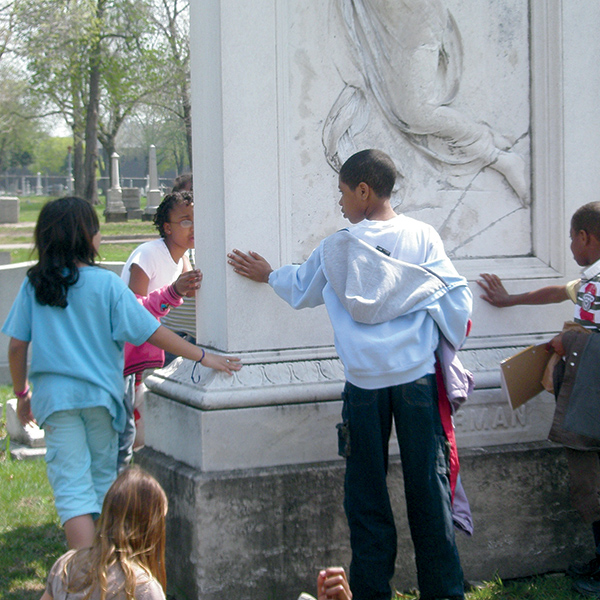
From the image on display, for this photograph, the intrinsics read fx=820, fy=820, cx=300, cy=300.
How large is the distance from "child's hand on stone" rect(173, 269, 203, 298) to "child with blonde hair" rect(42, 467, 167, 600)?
1.50m

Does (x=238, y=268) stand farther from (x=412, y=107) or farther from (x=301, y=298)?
(x=412, y=107)

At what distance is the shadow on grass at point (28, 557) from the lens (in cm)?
362

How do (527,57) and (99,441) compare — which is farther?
(527,57)

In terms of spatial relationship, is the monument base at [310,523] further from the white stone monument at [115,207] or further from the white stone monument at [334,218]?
the white stone monument at [115,207]

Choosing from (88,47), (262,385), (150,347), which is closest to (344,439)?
(262,385)

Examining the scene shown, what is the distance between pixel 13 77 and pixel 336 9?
33.8m

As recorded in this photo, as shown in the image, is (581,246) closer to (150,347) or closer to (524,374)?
(524,374)

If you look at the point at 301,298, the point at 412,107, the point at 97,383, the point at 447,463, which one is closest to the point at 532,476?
the point at 447,463

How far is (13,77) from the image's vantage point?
34.2m

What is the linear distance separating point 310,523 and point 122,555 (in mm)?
1406

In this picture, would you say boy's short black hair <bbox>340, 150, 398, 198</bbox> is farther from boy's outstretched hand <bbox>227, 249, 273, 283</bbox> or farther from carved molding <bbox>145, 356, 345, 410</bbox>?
carved molding <bbox>145, 356, 345, 410</bbox>

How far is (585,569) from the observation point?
3.69 meters

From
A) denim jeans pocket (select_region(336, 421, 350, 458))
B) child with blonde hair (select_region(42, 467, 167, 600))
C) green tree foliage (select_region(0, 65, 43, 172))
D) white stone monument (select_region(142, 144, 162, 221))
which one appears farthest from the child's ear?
green tree foliage (select_region(0, 65, 43, 172))

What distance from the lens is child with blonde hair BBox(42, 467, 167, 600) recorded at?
2207 millimetres
